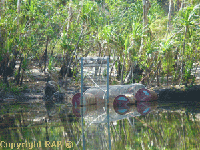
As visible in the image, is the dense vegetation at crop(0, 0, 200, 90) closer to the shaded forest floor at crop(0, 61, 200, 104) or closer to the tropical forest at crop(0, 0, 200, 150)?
the tropical forest at crop(0, 0, 200, 150)

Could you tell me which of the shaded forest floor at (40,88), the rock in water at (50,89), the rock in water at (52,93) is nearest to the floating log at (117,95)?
the shaded forest floor at (40,88)

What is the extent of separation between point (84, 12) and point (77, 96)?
236 inches

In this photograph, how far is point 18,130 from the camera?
787cm

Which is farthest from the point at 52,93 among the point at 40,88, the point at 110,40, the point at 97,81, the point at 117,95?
the point at 117,95

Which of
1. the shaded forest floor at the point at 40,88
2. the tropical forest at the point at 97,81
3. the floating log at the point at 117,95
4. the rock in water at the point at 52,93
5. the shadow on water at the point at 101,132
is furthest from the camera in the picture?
the rock in water at the point at 52,93

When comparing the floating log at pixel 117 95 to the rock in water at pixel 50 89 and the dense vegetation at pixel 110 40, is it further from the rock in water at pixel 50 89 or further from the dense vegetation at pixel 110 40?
the rock in water at pixel 50 89

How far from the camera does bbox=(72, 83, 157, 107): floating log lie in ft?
45.1

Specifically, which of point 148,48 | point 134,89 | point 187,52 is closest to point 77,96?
point 134,89

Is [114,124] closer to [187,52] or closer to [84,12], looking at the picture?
[187,52]

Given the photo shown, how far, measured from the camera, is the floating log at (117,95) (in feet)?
45.1

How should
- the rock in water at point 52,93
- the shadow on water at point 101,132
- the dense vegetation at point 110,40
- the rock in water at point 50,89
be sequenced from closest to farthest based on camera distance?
the shadow on water at point 101,132 → the dense vegetation at point 110,40 → the rock in water at point 52,93 → the rock in water at point 50,89

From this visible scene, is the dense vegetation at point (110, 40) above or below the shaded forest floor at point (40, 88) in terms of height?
above

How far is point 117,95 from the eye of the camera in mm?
14578

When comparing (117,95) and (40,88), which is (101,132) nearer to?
(117,95)
